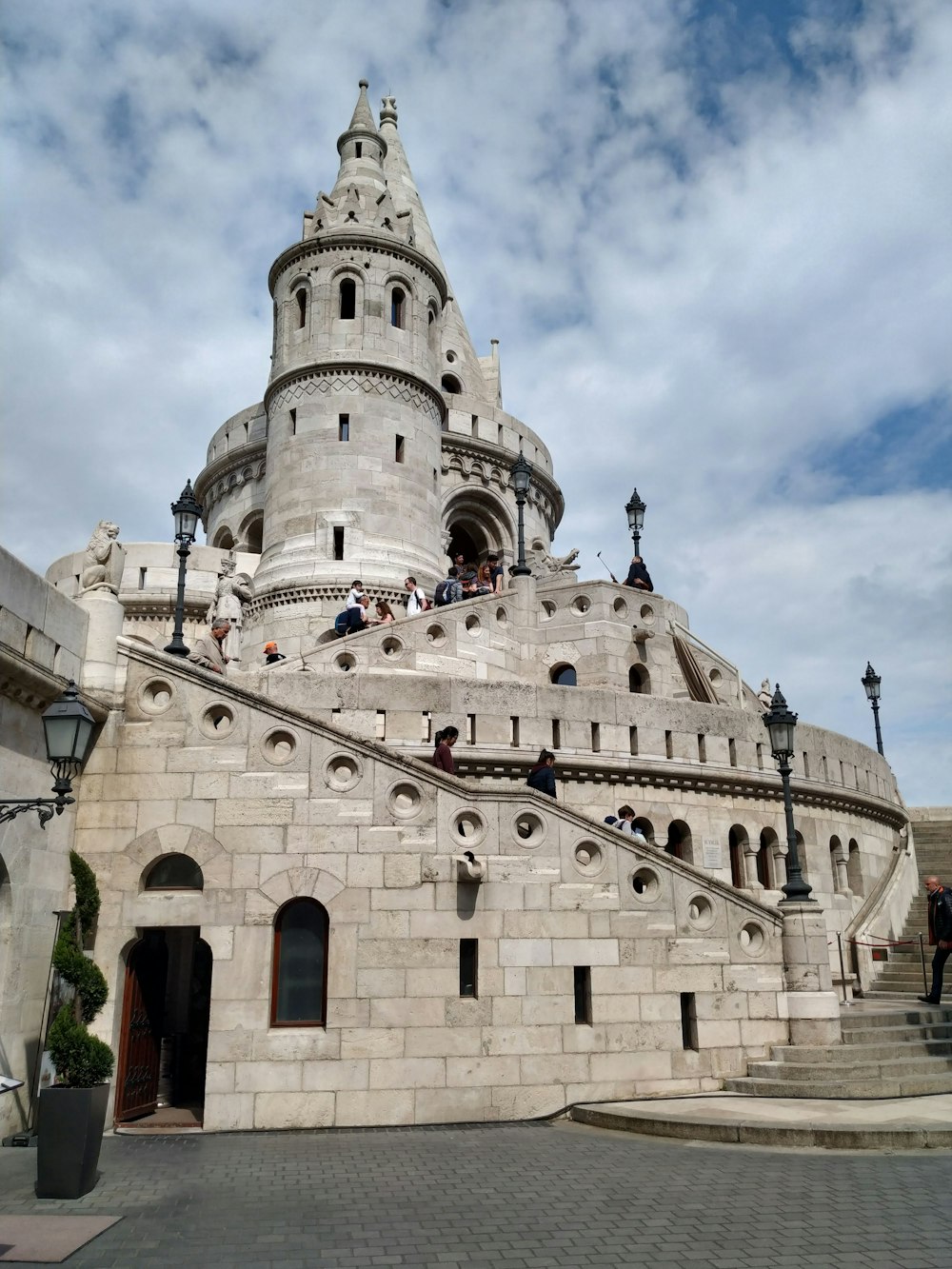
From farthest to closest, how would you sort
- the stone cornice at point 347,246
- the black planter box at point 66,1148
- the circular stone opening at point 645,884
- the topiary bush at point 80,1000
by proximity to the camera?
the stone cornice at point 347,246 < the circular stone opening at point 645,884 < the topiary bush at point 80,1000 < the black planter box at point 66,1148

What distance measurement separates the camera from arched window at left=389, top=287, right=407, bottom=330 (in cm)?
2992

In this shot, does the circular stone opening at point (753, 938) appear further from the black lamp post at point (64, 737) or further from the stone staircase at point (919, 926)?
the black lamp post at point (64, 737)

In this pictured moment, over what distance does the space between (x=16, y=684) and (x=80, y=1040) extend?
3.45 metres

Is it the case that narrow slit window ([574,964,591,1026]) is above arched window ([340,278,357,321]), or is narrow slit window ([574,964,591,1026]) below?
below

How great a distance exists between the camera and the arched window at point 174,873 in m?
11.6

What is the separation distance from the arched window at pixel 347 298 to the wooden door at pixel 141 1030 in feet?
70.5

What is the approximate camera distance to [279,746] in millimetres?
11953

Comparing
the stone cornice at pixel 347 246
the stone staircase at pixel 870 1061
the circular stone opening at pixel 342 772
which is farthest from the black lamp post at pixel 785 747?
the stone cornice at pixel 347 246

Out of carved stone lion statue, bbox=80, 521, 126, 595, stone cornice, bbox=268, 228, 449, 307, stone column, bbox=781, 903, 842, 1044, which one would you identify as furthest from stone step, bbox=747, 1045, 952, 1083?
stone cornice, bbox=268, 228, 449, 307

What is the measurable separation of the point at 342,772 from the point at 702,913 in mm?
4878

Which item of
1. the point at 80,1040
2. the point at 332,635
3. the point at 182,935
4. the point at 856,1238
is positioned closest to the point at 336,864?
the point at 80,1040

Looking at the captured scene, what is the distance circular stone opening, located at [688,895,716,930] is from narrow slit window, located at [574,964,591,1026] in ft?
5.15

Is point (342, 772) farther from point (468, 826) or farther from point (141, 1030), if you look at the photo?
point (141, 1030)

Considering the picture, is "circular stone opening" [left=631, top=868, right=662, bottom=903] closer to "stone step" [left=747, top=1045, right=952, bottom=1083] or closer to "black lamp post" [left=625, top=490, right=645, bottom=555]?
"stone step" [left=747, top=1045, right=952, bottom=1083]
